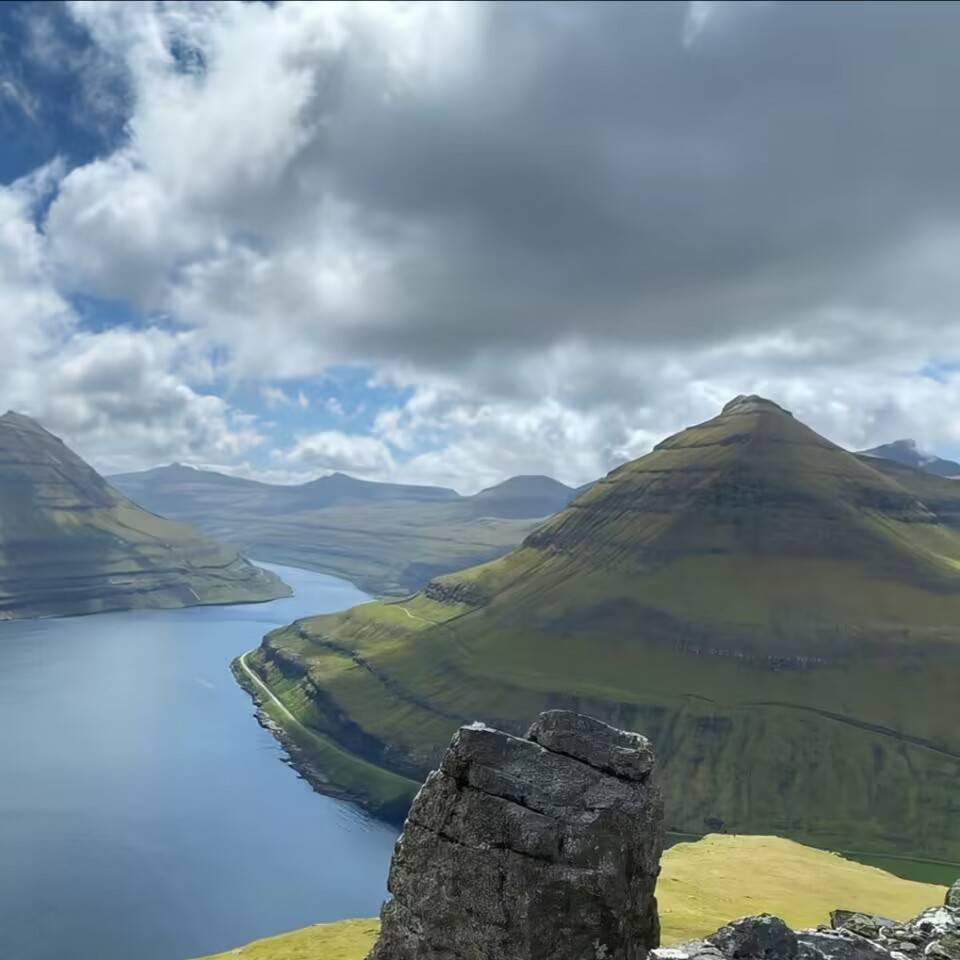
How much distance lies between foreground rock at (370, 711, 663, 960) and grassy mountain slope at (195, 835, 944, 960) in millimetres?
57382

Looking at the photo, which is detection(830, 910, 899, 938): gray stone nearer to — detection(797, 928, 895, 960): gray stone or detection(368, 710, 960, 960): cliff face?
detection(368, 710, 960, 960): cliff face

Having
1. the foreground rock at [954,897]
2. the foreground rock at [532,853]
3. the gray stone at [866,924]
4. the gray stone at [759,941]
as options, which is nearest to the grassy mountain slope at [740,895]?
the foreground rock at [954,897]

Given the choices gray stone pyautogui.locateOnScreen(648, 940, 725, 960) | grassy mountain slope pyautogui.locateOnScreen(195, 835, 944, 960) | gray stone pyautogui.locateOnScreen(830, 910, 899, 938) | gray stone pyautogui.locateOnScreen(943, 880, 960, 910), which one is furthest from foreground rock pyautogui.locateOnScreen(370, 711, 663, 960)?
grassy mountain slope pyautogui.locateOnScreen(195, 835, 944, 960)

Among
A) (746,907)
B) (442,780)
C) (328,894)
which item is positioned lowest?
(328,894)

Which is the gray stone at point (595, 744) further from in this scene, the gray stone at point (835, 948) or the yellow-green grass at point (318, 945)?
the yellow-green grass at point (318, 945)

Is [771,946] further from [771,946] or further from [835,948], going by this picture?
[835,948]

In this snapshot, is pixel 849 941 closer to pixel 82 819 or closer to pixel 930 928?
pixel 930 928

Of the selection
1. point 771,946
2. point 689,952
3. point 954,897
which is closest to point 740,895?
point 954,897

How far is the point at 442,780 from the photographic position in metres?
32.1

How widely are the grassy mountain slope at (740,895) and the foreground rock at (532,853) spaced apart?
57382 millimetres

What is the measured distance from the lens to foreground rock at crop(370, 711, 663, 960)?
2875 centimetres

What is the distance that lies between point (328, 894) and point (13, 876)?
6304 centimetres

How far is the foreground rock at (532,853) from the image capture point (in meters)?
28.8

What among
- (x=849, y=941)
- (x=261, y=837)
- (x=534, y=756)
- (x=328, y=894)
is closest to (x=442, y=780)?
(x=534, y=756)
